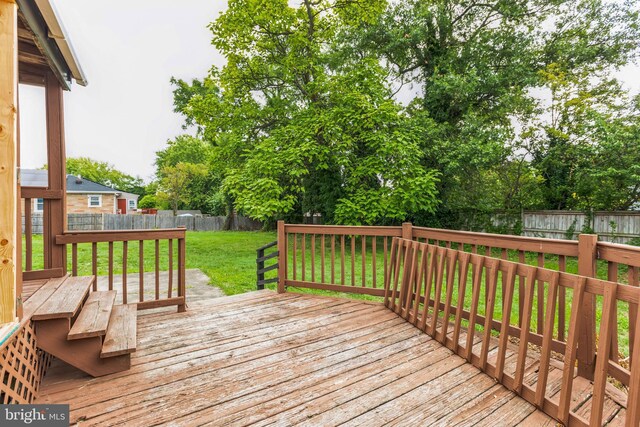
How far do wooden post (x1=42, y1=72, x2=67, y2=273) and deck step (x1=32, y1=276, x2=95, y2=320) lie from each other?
39cm

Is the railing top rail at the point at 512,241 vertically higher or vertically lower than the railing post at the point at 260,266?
higher

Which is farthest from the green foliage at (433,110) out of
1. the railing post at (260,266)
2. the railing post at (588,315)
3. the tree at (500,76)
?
the railing post at (588,315)

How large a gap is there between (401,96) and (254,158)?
7.10 meters

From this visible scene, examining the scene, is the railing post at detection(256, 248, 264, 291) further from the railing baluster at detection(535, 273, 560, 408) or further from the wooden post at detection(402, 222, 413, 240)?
the railing baluster at detection(535, 273, 560, 408)

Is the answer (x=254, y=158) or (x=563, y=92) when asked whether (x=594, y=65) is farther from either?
(x=254, y=158)

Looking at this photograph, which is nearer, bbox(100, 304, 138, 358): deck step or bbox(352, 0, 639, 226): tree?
bbox(100, 304, 138, 358): deck step

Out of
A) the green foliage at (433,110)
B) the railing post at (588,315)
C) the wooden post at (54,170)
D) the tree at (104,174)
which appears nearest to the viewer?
the railing post at (588,315)

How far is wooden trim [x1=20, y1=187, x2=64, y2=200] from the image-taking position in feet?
10.1

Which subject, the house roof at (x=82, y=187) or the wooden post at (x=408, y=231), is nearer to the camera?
the wooden post at (x=408, y=231)

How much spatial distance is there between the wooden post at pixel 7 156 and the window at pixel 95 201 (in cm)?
2353

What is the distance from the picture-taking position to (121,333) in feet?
8.21

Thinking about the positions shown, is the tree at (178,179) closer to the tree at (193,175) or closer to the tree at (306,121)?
the tree at (193,175)

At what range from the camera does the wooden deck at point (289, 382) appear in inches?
71.8

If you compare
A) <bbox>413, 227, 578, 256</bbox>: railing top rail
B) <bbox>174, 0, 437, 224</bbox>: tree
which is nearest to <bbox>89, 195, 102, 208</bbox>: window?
<bbox>174, 0, 437, 224</bbox>: tree
